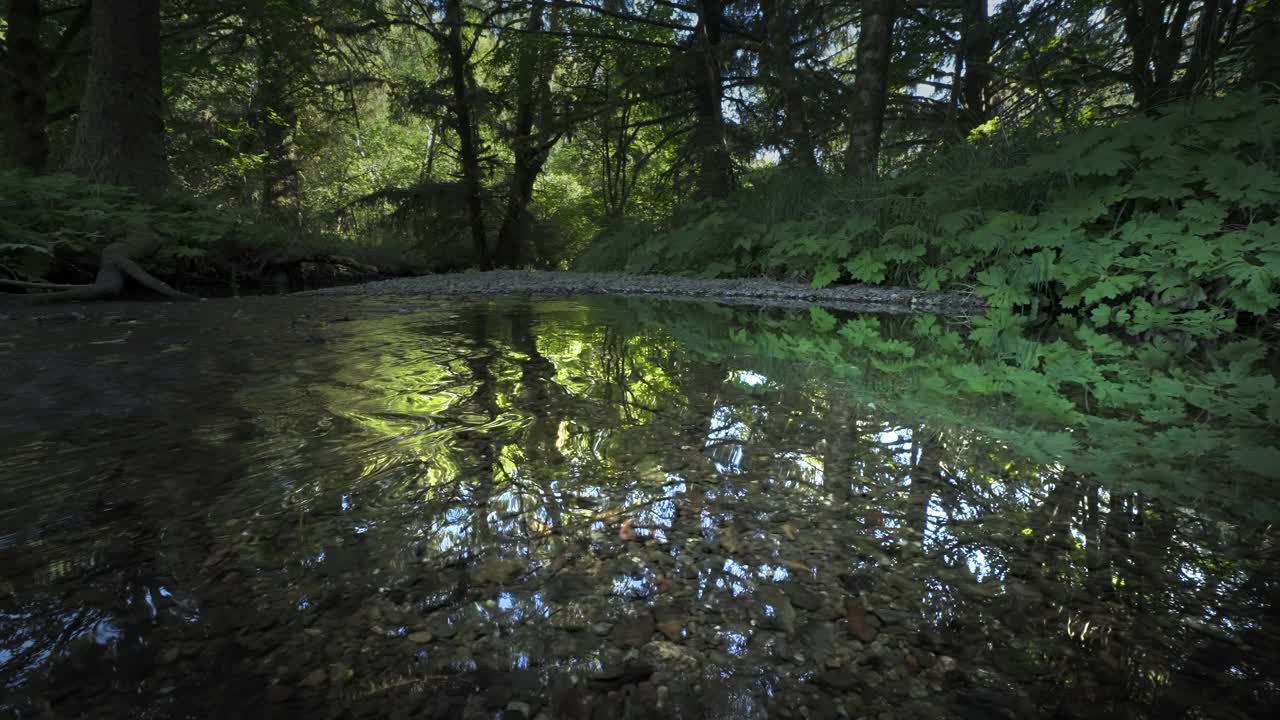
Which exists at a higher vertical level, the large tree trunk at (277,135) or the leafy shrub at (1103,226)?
the large tree trunk at (277,135)

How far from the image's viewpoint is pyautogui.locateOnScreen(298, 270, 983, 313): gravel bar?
518cm

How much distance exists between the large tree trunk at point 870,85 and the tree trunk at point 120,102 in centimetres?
872

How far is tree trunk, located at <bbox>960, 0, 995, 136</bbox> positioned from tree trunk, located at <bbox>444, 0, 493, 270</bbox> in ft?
29.6

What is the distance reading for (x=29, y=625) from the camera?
0.87m

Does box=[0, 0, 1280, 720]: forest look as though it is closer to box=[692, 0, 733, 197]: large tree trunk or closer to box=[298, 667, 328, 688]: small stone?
box=[298, 667, 328, 688]: small stone

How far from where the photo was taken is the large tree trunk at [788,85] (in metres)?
8.35

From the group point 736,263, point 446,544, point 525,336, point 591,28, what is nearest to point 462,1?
point 591,28

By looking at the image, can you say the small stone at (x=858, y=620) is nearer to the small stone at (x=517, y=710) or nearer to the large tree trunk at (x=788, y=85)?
the small stone at (x=517, y=710)

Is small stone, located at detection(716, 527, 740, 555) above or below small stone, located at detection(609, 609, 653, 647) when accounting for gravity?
above

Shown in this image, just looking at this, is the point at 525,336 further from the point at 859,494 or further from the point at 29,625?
the point at 29,625

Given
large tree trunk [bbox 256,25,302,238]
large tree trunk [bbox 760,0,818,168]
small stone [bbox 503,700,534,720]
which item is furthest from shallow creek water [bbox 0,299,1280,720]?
large tree trunk [bbox 256,25,302,238]

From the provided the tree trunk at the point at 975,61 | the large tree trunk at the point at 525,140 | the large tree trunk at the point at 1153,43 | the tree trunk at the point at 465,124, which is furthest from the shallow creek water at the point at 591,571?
the tree trunk at the point at 465,124

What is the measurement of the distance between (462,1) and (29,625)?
13988 mm

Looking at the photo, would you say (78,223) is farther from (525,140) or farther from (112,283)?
(525,140)
